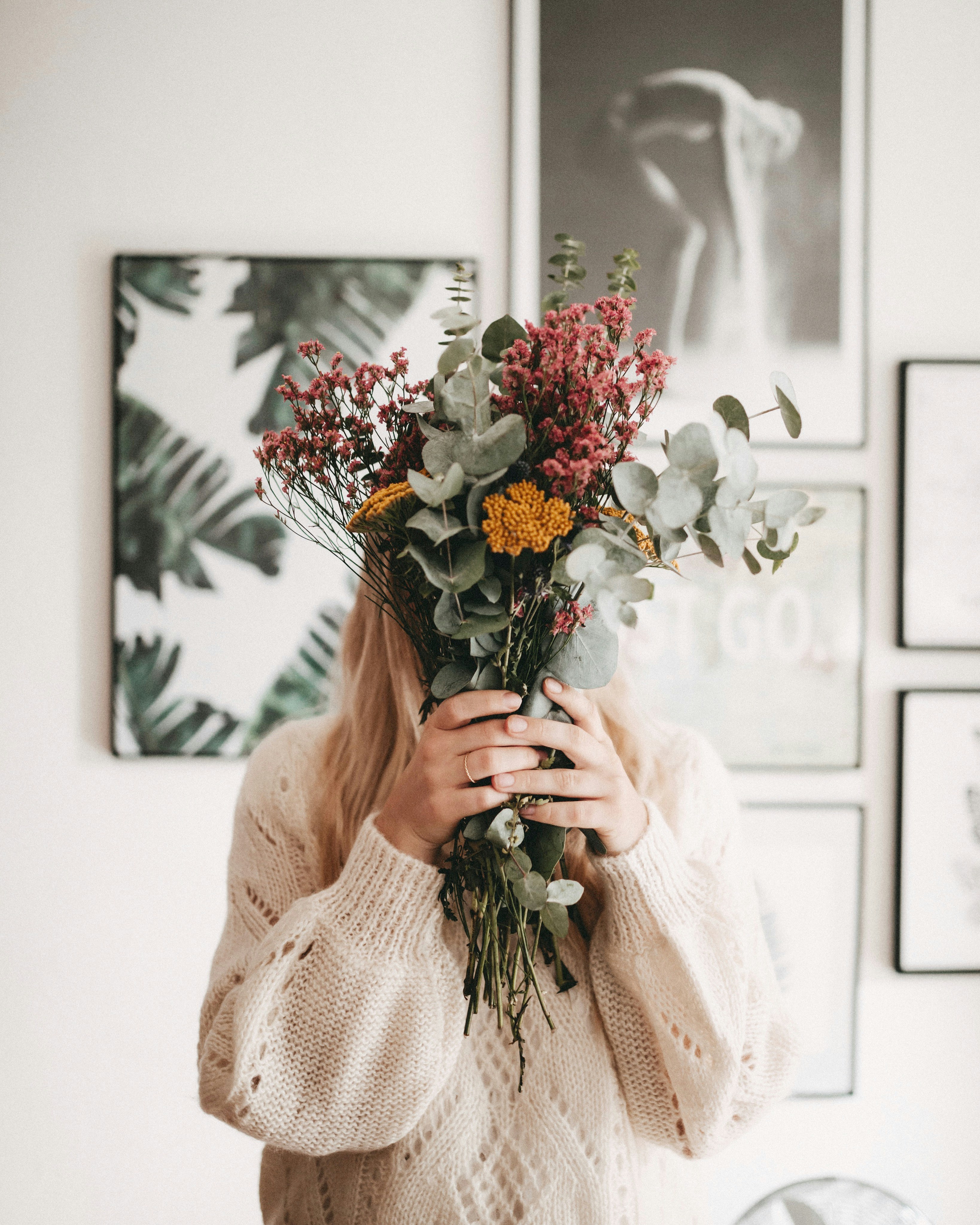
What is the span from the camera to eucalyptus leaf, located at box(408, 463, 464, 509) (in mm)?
517

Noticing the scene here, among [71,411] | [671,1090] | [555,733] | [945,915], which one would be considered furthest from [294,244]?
[945,915]

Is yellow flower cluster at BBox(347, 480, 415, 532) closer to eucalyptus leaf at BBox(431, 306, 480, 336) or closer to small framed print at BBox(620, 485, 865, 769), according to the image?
eucalyptus leaf at BBox(431, 306, 480, 336)

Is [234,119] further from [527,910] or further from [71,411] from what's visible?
[527,910]

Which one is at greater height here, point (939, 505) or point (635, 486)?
point (939, 505)

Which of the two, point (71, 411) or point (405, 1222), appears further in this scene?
point (71, 411)

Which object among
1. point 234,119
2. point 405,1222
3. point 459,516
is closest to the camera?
point 459,516

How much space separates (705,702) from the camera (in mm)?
1455

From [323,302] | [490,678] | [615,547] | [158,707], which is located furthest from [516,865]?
[323,302]

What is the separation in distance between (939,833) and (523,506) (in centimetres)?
132

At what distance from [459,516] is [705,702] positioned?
101 centimetres

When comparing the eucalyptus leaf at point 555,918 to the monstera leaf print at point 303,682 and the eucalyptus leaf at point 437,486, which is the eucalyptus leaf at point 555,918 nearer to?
the eucalyptus leaf at point 437,486

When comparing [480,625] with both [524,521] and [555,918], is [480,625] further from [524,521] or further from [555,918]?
[555,918]

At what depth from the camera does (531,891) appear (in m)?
0.61

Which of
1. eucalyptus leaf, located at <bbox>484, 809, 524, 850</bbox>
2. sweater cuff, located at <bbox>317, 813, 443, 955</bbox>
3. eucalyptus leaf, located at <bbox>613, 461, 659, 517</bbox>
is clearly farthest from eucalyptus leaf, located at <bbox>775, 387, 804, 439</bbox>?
sweater cuff, located at <bbox>317, 813, 443, 955</bbox>
